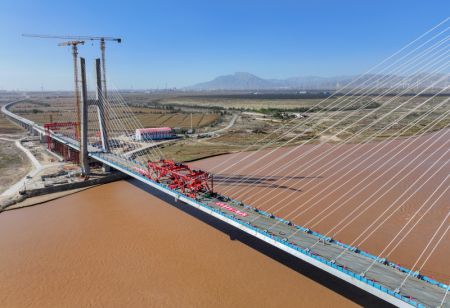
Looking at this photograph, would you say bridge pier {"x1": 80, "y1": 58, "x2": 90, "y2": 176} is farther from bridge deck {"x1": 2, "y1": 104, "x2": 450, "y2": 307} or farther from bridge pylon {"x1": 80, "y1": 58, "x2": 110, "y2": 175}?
bridge deck {"x1": 2, "y1": 104, "x2": 450, "y2": 307}

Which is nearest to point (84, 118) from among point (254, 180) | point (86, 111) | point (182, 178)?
point (86, 111)

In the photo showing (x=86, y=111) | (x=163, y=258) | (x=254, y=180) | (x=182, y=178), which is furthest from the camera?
(x=86, y=111)

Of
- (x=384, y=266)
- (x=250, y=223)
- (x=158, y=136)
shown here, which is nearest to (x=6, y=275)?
(x=250, y=223)

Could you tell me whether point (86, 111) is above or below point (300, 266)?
above

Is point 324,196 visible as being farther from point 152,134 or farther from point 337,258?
point 152,134

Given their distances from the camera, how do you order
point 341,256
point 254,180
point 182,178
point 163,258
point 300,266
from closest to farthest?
1. point 341,256
2. point 300,266
3. point 163,258
4. point 182,178
5. point 254,180

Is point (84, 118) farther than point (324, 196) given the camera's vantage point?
Yes

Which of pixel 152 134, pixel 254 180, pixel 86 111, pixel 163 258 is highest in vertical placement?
pixel 86 111
